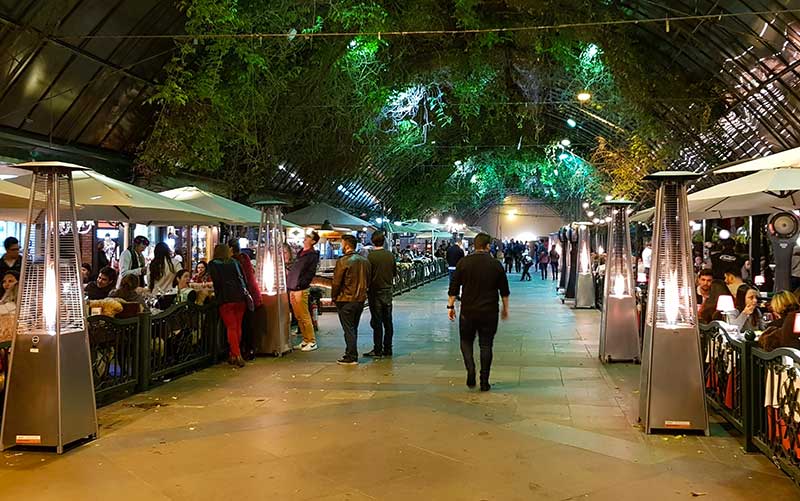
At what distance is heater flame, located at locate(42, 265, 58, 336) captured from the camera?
237 inches

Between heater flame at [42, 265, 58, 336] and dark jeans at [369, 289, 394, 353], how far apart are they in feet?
17.2

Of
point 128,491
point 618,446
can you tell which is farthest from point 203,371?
point 618,446

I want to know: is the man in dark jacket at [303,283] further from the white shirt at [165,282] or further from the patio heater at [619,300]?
the patio heater at [619,300]

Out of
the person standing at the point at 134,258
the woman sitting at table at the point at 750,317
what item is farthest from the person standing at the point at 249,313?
the woman sitting at table at the point at 750,317

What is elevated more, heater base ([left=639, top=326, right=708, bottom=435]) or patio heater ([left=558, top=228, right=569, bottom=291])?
patio heater ([left=558, top=228, right=569, bottom=291])

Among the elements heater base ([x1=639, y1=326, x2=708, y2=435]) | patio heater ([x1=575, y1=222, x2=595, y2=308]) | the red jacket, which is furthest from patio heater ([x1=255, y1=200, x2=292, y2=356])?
patio heater ([x1=575, y1=222, x2=595, y2=308])

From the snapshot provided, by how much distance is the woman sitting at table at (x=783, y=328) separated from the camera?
578cm

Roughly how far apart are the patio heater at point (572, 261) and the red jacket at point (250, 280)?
10951 mm

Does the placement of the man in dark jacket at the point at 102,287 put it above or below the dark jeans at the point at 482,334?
above

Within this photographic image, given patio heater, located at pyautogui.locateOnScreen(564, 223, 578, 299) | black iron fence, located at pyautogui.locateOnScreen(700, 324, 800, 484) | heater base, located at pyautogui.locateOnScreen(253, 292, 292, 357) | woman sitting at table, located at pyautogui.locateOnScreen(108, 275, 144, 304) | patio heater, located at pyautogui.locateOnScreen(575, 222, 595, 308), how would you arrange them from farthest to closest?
patio heater, located at pyautogui.locateOnScreen(564, 223, 578, 299)
patio heater, located at pyautogui.locateOnScreen(575, 222, 595, 308)
heater base, located at pyautogui.locateOnScreen(253, 292, 292, 357)
woman sitting at table, located at pyautogui.locateOnScreen(108, 275, 144, 304)
black iron fence, located at pyautogui.locateOnScreen(700, 324, 800, 484)

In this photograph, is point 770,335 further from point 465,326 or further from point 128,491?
point 128,491

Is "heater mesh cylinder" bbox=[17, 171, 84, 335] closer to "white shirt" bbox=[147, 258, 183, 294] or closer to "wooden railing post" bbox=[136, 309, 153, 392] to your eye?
"wooden railing post" bbox=[136, 309, 153, 392]

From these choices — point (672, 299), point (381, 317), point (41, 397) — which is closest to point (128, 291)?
point (41, 397)

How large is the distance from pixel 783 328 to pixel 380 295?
19.3ft
